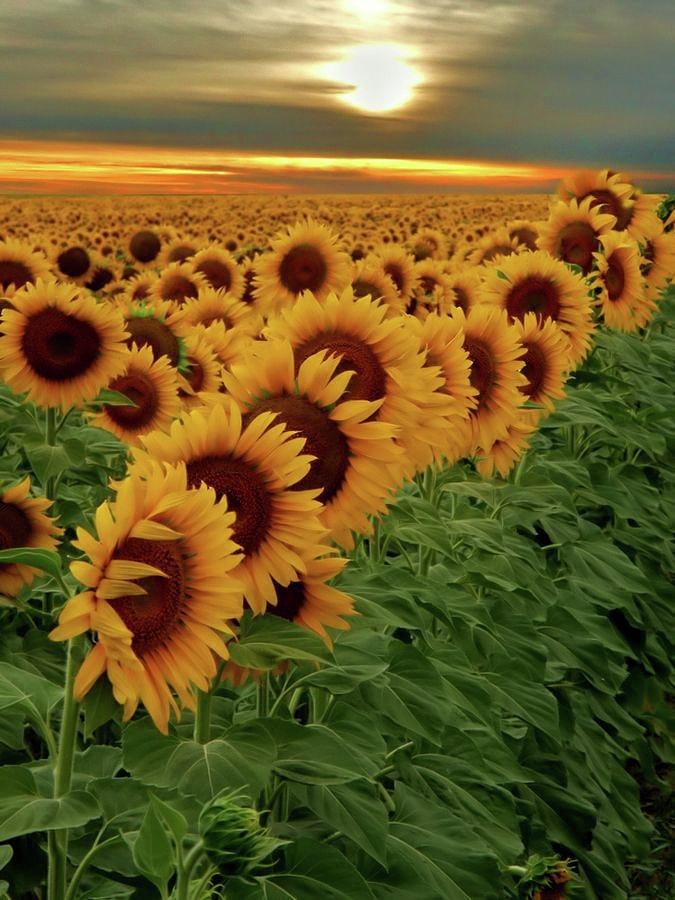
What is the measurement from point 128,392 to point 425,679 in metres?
2.74

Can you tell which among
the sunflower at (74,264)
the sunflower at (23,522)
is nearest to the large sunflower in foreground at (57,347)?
the sunflower at (23,522)

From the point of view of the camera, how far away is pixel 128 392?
496 cm

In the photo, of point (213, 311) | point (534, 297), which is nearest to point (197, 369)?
point (534, 297)

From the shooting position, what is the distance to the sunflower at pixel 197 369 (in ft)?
17.5

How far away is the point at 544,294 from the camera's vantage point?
501cm

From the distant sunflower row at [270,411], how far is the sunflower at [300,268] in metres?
0.01

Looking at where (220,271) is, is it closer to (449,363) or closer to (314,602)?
(449,363)

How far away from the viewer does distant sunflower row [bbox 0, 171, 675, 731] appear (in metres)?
1.71

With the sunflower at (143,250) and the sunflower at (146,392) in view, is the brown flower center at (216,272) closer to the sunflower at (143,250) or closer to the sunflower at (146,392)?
the sunflower at (146,392)

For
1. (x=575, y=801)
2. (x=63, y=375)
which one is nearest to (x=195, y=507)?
(x=575, y=801)

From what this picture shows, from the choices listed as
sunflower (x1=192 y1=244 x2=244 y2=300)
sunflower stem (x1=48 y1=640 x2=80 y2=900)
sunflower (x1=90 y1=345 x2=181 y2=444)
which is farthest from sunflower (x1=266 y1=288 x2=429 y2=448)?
sunflower (x1=192 y1=244 x2=244 y2=300)

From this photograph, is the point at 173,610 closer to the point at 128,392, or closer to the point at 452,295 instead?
the point at 128,392

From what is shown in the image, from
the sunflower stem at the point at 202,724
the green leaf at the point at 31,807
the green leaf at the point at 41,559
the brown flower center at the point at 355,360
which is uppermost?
the brown flower center at the point at 355,360

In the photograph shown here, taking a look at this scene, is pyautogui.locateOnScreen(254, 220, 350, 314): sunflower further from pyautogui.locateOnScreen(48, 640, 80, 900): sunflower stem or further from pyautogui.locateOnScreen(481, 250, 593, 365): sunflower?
pyautogui.locateOnScreen(48, 640, 80, 900): sunflower stem
